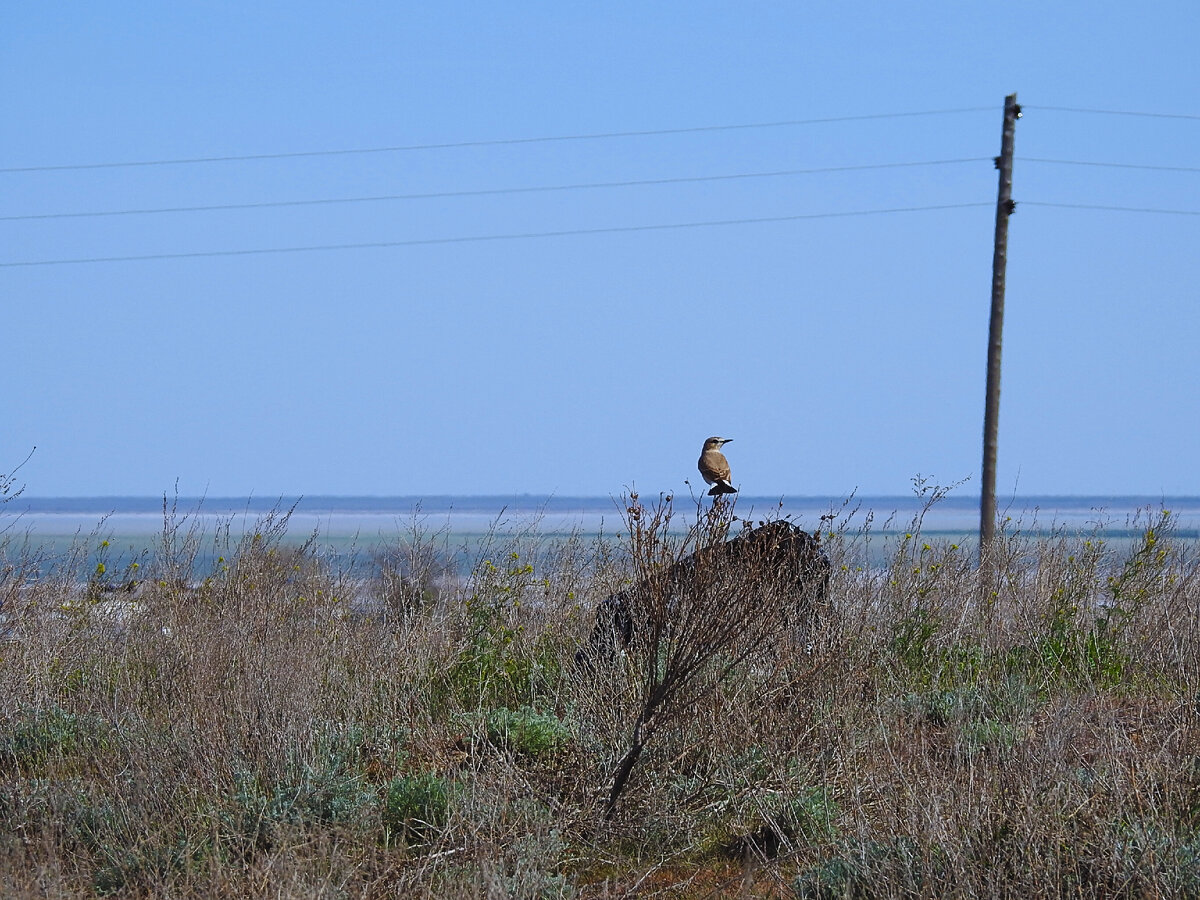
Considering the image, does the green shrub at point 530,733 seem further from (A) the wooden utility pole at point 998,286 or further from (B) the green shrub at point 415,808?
(A) the wooden utility pole at point 998,286

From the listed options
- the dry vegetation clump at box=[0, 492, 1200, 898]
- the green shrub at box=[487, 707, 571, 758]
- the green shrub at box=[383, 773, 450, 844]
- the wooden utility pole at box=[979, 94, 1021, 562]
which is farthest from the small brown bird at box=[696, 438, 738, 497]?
the wooden utility pole at box=[979, 94, 1021, 562]

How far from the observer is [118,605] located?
9883 mm

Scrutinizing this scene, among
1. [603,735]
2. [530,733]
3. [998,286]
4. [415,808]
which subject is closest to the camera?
[415,808]

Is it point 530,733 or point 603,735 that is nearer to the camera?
point 603,735

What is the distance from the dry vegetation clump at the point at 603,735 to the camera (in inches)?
205

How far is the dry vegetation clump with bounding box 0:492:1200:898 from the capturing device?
205 inches

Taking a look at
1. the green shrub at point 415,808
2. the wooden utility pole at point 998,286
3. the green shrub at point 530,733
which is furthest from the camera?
the wooden utility pole at point 998,286

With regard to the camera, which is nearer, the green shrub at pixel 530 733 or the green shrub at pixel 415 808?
the green shrub at pixel 415 808

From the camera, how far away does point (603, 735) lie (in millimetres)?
6812

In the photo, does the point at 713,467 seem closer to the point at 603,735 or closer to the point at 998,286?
the point at 603,735

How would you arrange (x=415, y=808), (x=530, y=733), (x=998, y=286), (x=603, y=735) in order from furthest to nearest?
(x=998, y=286), (x=530, y=733), (x=603, y=735), (x=415, y=808)

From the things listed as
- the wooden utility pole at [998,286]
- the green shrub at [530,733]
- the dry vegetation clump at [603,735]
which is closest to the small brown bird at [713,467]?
the dry vegetation clump at [603,735]

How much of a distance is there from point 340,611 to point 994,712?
5.32m

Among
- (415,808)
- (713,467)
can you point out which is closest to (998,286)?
(713,467)
